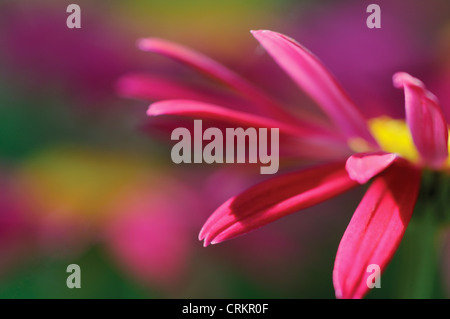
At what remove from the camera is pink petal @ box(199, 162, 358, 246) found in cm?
24

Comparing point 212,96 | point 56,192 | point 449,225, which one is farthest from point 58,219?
point 449,225

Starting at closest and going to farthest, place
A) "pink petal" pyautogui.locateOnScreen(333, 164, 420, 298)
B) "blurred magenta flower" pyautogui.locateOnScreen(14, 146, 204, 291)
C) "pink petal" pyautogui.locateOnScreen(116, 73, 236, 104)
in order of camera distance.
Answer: "pink petal" pyautogui.locateOnScreen(333, 164, 420, 298), "pink petal" pyautogui.locateOnScreen(116, 73, 236, 104), "blurred magenta flower" pyautogui.locateOnScreen(14, 146, 204, 291)

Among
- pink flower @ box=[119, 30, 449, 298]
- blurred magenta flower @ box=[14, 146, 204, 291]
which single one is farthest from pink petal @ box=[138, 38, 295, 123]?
blurred magenta flower @ box=[14, 146, 204, 291]

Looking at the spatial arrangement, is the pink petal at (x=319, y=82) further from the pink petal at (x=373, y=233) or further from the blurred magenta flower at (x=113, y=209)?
the blurred magenta flower at (x=113, y=209)

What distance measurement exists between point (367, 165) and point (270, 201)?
0.04 meters

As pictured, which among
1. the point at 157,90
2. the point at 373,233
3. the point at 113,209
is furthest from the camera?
the point at 113,209

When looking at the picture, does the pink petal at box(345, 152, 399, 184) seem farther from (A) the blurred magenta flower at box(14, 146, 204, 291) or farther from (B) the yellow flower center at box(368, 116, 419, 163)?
(A) the blurred magenta flower at box(14, 146, 204, 291)

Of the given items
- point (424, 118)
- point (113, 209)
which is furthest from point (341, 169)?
point (113, 209)

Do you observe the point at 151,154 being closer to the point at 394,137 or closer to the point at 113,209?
the point at 113,209

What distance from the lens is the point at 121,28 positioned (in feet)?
2.21

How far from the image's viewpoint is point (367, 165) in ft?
0.78

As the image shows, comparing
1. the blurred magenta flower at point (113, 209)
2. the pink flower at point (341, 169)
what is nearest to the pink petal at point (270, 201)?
the pink flower at point (341, 169)

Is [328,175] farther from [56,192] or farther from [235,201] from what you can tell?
[56,192]

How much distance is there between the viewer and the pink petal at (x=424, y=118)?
0.26 m
